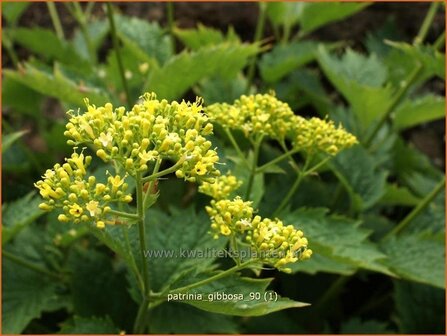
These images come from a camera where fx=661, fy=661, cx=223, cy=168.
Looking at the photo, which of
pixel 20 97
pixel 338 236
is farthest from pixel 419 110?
pixel 20 97

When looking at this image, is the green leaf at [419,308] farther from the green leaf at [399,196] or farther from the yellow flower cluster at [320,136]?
the yellow flower cluster at [320,136]

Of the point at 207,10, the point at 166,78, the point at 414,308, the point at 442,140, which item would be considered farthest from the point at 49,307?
the point at 442,140

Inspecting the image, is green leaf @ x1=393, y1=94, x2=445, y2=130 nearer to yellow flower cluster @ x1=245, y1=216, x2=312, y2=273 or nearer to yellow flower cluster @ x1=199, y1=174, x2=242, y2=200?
yellow flower cluster @ x1=199, y1=174, x2=242, y2=200

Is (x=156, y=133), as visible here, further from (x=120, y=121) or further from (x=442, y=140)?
(x=442, y=140)

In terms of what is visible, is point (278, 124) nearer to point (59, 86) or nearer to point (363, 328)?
point (59, 86)

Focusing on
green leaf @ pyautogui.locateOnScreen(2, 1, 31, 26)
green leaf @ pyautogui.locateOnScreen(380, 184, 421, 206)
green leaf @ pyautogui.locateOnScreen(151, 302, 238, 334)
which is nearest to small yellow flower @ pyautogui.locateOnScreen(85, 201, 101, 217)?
green leaf @ pyautogui.locateOnScreen(151, 302, 238, 334)

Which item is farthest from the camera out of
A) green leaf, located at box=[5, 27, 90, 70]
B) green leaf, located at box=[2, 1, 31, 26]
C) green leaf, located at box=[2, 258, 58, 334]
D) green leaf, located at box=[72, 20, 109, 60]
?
green leaf, located at box=[72, 20, 109, 60]
